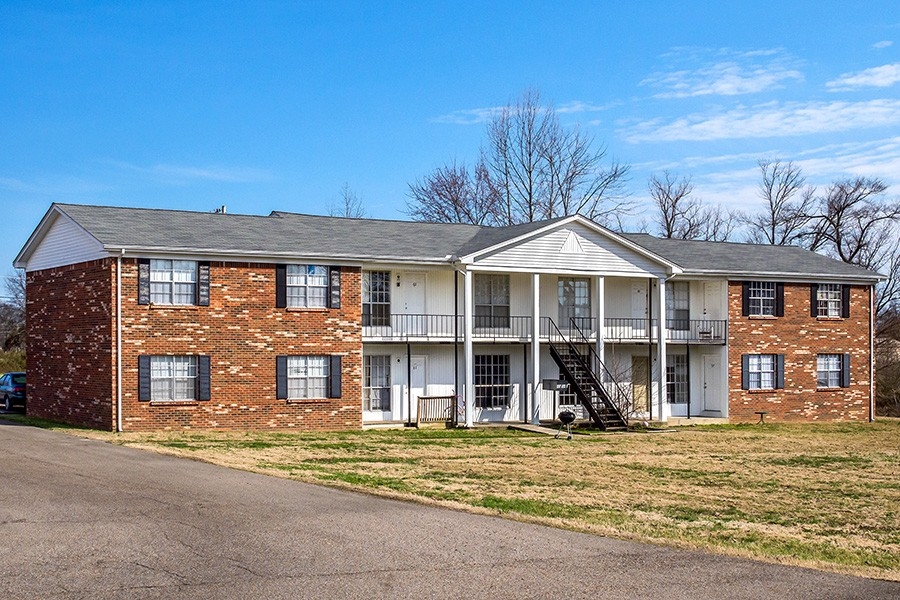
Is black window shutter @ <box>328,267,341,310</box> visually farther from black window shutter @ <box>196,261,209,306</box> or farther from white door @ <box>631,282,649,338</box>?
white door @ <box>631,282,649,338</box>

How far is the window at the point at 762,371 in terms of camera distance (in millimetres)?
35406

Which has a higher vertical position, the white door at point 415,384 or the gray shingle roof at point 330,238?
the gray shingle roof at point 330,238

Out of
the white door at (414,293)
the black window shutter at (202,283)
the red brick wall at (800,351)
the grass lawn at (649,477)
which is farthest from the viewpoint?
the red brick wall at (800,351)

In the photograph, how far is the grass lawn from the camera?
13.1m

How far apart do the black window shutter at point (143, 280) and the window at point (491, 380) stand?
34.0ft

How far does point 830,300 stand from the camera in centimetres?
3706

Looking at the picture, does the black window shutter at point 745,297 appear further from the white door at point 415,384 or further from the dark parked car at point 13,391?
the dark parked car at point 13,391

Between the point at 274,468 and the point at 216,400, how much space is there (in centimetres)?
893

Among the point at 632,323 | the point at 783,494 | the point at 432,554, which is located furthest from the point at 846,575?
the point at 632,323

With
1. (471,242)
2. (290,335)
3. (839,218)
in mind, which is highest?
(839,218)

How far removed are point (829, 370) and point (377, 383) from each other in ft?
53.3

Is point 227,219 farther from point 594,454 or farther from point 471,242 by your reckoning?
point 594,454

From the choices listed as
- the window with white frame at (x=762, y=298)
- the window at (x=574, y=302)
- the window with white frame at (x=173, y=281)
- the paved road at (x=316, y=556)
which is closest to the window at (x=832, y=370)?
the window with white frame at (x=762, y=298)

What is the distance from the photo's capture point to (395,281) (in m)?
31.2
